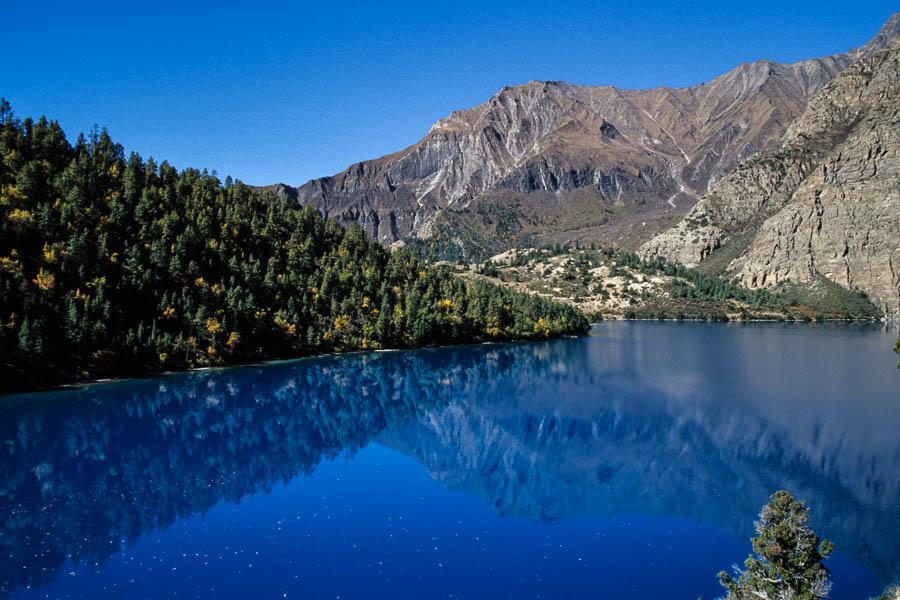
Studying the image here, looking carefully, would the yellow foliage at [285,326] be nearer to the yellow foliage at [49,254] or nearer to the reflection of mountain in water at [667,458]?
the yellow foliage at [49,254]

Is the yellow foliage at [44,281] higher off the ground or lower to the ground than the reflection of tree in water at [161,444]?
higher

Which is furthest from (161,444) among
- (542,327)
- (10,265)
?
(542,327)

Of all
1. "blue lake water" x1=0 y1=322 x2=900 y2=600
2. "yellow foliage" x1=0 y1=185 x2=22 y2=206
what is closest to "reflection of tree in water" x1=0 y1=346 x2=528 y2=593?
"blue lake water" x1=0 y1=322 x2=900 y2=600

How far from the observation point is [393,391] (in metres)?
69.7

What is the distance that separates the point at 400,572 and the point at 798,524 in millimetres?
15030

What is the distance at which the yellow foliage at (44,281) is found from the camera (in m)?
68.5

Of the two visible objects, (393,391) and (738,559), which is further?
(393,391)

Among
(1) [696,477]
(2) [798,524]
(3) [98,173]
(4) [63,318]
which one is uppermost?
(3) [98,173]

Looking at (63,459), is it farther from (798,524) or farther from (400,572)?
(798,524)

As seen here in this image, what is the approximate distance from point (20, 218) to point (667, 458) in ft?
268

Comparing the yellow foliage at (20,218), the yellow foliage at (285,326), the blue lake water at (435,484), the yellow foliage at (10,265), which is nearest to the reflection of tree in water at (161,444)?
the blue lake water at (435,484)

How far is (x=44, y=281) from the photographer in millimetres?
68688

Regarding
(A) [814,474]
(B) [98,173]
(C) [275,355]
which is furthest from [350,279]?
(A) [814,474]

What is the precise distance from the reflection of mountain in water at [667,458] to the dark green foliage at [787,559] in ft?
38.0
